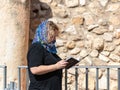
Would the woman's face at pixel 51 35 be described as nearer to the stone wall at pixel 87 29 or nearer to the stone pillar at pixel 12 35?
the stone pillar at pixel 12 35

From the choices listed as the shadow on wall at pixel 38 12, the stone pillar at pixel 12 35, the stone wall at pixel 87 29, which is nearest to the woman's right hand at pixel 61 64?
the stone pillar at pixel 12 35

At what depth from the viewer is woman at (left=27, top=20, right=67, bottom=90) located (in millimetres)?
3676

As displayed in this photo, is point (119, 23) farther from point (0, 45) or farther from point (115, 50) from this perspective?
point (0, 45)

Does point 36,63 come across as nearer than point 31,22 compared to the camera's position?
Yes

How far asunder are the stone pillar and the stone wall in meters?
0.64

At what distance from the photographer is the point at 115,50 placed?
612 cm

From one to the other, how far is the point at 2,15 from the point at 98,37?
4.73 ft

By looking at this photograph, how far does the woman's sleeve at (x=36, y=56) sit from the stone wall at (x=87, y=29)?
2500 millimetres

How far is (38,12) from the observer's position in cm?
654

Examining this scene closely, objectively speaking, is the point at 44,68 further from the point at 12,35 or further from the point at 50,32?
the point at 12,35

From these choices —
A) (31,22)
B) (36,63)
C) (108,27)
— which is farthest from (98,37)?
(36,63)

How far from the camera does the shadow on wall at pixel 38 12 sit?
6508mm

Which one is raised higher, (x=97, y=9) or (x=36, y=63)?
(x=97, y=9)

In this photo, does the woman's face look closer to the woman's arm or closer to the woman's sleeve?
the woman's sleeve
